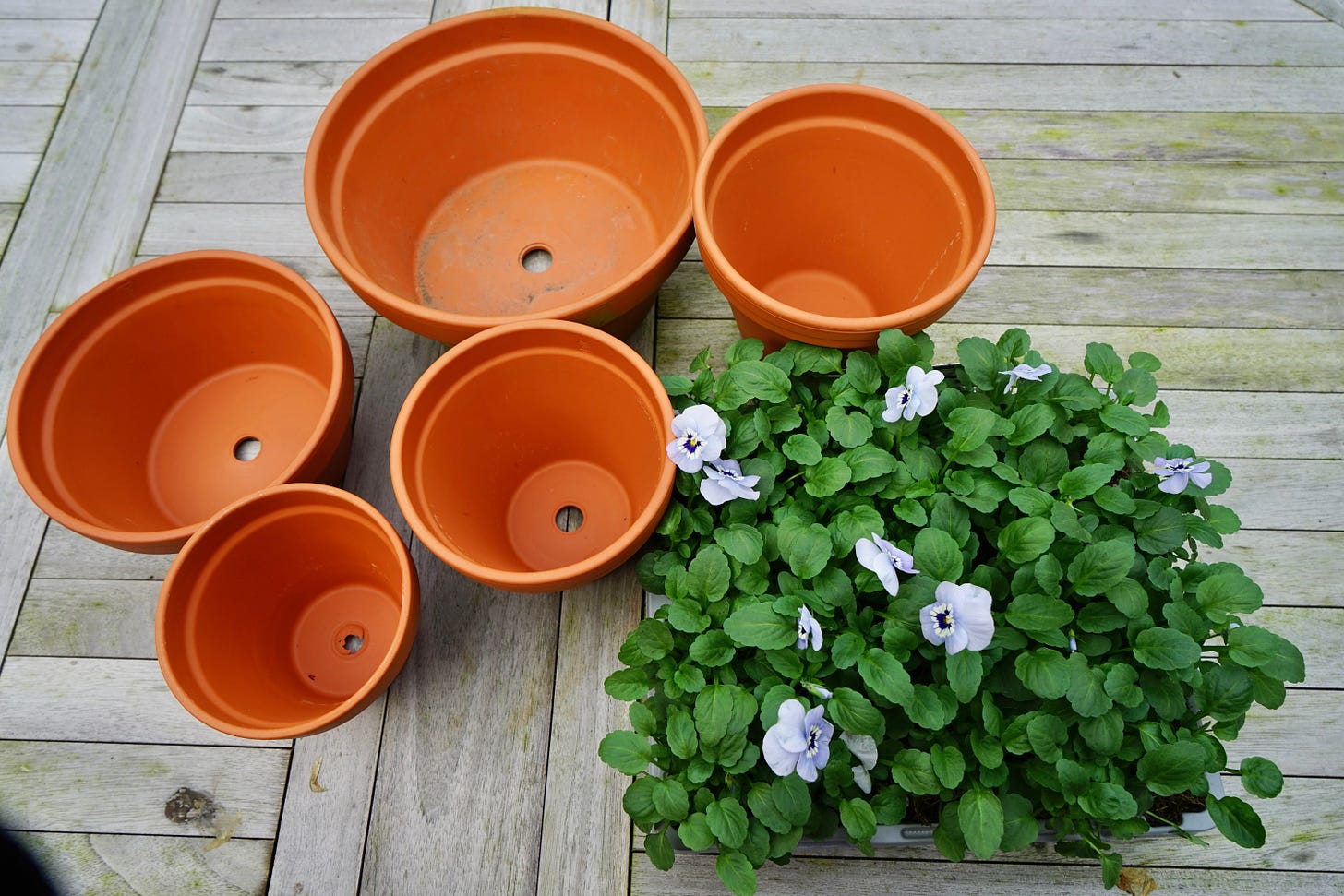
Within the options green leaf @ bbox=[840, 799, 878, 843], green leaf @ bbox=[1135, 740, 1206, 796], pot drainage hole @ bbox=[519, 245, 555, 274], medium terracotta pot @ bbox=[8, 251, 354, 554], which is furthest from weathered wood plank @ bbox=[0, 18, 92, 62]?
green leaf @ bbox=[1135, 740, 1206, 796]

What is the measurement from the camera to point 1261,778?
3.24ft

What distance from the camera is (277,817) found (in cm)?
137

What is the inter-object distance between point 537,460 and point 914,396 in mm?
763

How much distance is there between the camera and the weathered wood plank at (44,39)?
6.66 feet

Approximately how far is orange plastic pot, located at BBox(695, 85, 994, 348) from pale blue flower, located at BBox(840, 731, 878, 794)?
1.85ft

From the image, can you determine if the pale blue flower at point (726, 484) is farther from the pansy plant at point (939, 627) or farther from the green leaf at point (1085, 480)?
the green leaf at point (1085, 480)

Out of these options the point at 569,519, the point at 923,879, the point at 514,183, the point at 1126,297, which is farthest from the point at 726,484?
the point at 1126,297

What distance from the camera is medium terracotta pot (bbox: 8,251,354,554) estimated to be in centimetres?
133

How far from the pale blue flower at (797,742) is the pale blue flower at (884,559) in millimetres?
171

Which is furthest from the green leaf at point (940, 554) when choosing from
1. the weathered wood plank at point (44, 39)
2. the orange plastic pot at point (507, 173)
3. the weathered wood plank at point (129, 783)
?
the weathered wood plank at point (44, 39)

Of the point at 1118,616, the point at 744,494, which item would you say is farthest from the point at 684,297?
the point at 1118,616

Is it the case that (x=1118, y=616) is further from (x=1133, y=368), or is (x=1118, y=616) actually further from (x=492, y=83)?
(x=492, y=83)

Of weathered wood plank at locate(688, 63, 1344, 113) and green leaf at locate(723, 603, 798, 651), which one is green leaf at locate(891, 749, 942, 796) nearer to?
green leaf at locate(723, 603, 798, 651)

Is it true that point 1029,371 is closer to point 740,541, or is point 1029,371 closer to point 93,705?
point 740,541
